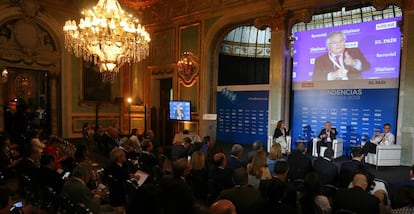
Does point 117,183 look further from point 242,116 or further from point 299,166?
point 242,116

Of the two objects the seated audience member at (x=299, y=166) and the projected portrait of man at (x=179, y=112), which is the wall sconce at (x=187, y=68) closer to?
the projected portrait of man at (x=179, y=112)

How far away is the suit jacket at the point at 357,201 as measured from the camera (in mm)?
2703

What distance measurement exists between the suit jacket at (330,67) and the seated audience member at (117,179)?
6.85 metres

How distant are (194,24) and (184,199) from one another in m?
8.90

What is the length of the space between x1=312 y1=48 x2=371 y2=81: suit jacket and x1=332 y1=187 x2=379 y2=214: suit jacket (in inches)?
247

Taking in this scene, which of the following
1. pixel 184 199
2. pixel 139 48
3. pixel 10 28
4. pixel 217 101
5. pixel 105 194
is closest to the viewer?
pixel 184 199

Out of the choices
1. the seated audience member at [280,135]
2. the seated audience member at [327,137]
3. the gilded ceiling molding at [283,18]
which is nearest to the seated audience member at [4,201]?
the seated audience member at [280,135]

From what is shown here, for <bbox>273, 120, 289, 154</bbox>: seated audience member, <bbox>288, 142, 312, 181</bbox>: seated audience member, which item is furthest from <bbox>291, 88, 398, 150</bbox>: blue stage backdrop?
<bbox>288, 142, 312, 181</bbox>: seated audience member

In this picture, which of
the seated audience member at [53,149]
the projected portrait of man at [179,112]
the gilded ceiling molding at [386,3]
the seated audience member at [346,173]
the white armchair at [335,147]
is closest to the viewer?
the seated audience member at [346,173]

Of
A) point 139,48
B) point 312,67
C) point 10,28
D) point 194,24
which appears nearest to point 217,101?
point 194,24

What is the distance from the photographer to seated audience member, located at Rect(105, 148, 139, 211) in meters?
3.83

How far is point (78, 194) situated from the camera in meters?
3.11

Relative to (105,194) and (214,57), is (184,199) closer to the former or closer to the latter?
(105,194)

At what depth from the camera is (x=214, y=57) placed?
34.9ft
